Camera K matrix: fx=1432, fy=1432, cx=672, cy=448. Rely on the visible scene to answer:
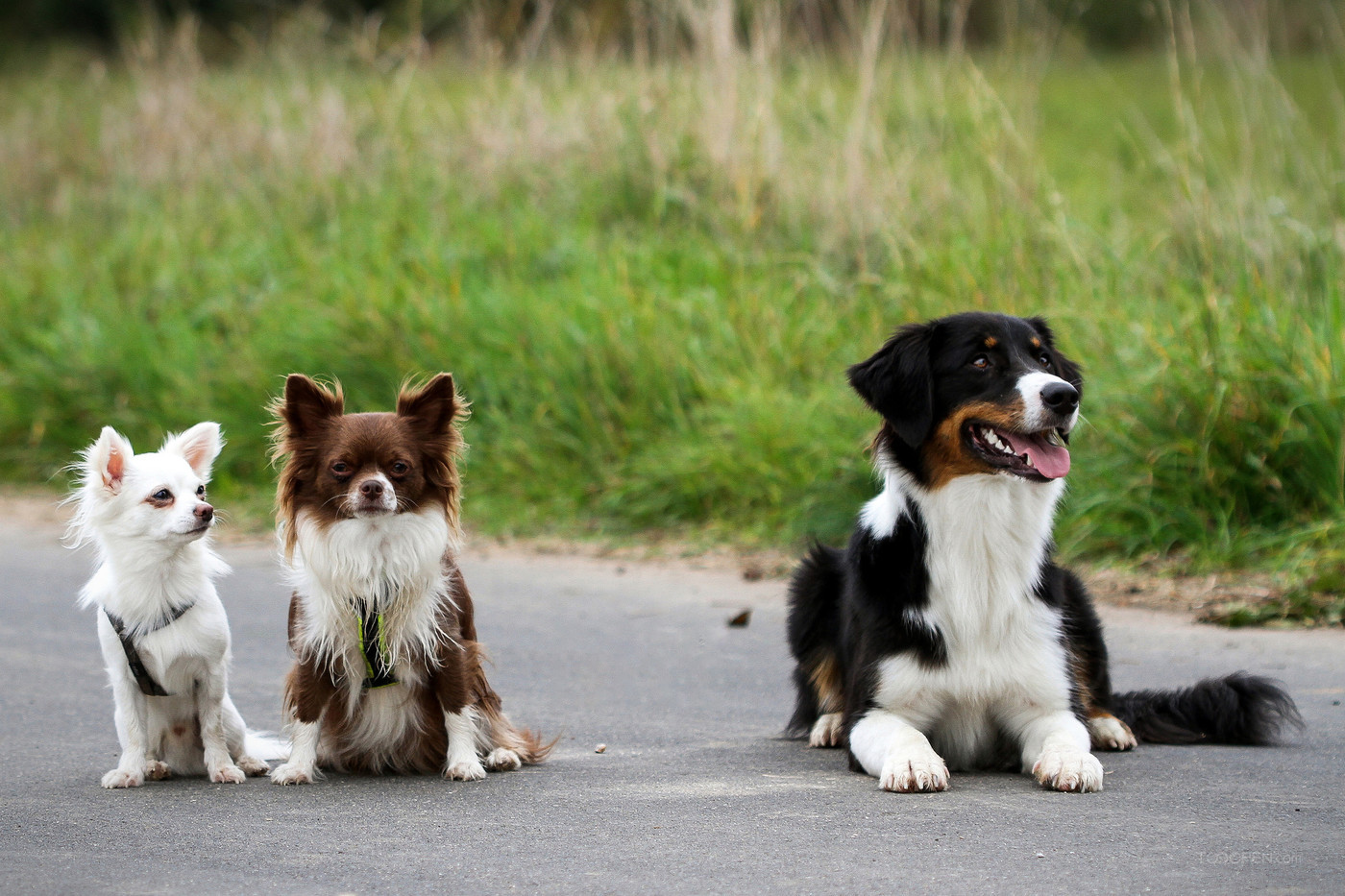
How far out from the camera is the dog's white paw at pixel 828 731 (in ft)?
15.4

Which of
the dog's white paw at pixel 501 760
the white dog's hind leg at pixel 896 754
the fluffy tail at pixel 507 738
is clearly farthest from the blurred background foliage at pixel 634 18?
the dog's white paw at pixel 501 760

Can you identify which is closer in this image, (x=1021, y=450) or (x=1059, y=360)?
(x=1021, y=450)

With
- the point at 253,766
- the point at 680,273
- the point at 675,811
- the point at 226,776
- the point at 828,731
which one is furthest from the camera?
the point at 680,273

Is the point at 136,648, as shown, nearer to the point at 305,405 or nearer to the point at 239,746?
the point at 239,746

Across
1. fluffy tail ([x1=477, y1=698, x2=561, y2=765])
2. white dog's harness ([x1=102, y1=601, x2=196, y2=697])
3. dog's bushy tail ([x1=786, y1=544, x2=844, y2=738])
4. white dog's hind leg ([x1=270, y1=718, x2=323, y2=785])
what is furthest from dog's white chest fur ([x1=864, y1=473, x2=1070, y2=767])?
white dog's harness ([x1=102, y1=601, x2=196, y2=697])

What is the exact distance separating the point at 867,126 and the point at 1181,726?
662cm

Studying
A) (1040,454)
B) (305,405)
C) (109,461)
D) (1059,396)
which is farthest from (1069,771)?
(109,461)

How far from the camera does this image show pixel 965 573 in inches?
165

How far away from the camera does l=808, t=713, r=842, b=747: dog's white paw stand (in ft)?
15.4

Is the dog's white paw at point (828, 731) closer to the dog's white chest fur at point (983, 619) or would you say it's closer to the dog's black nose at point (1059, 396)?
the dog's white chest fur at point (983, 619)

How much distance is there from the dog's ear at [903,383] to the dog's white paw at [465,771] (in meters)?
1.59

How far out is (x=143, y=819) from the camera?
3773mm

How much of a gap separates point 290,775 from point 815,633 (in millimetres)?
1750

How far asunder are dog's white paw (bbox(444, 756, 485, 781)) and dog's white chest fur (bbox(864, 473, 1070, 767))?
119cm
